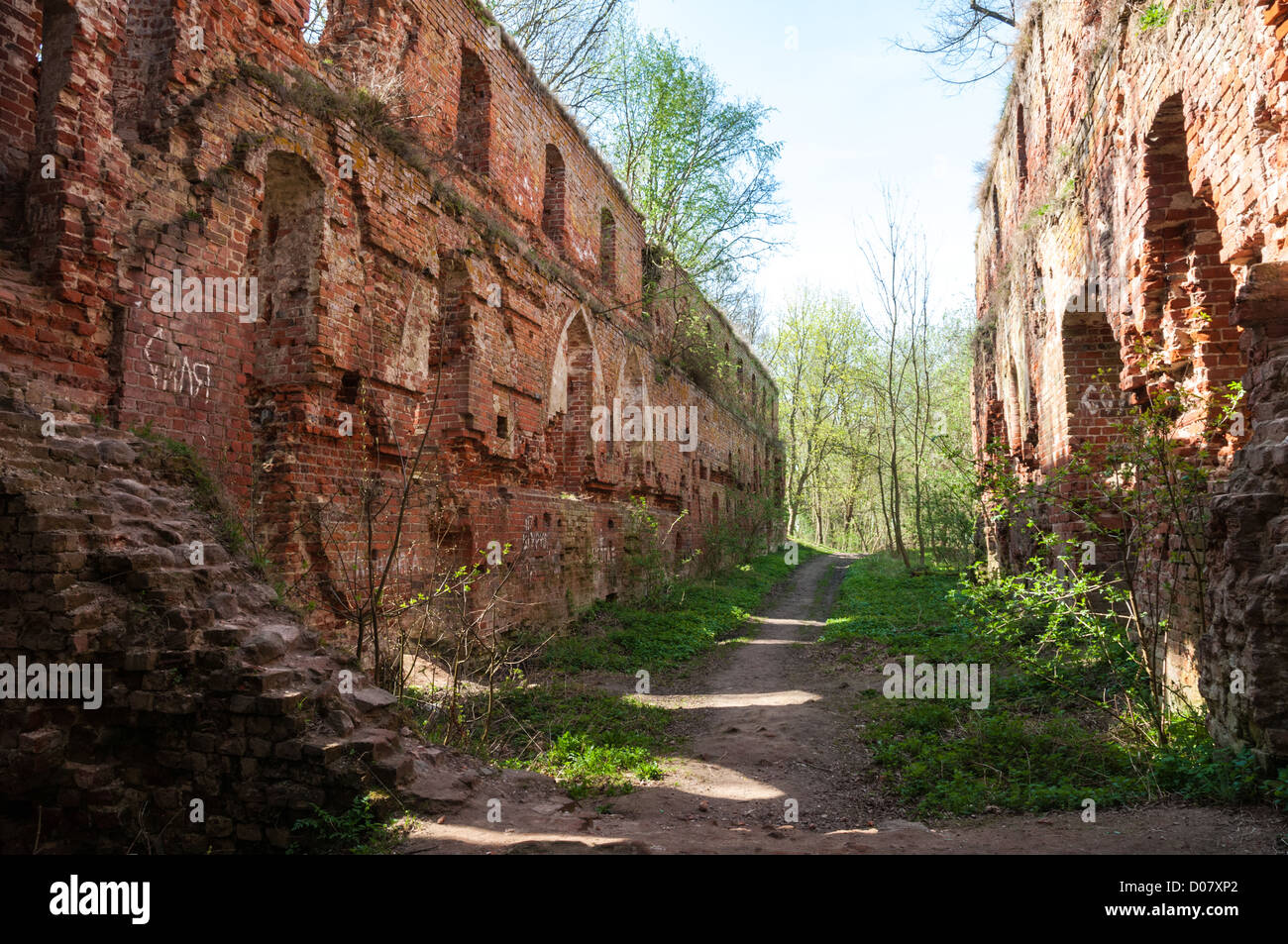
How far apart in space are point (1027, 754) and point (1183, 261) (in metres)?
4.61

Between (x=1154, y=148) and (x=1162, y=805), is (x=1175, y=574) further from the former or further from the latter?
(x=1154, y=148)

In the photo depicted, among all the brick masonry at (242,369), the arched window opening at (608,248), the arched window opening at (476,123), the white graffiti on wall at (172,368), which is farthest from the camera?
the arched window opening at (608,248)

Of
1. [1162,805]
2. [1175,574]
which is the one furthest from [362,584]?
[1175,574]

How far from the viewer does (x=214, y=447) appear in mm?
5844

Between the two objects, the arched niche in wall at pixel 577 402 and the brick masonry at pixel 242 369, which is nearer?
the brick masonry at pixel 242 369

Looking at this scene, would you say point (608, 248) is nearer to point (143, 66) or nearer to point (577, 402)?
point (577, 402)

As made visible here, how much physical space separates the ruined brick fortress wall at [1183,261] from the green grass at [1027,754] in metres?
0.33

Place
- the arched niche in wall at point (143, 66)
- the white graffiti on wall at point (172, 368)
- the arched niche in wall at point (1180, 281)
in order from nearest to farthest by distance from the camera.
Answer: the white graffiti on wall at point (172, 368) < the arched niche in wall at point (143, 66) < the arched niche in wall at point (1180, 281)

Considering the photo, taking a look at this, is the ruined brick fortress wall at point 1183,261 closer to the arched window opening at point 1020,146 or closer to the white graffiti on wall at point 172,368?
the arched window opening at point 1020,146

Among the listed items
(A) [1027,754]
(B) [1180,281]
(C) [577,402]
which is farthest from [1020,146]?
(A) [1027,754]

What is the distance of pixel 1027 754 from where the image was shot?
5.48 meters

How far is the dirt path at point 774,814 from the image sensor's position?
3775 millimetres

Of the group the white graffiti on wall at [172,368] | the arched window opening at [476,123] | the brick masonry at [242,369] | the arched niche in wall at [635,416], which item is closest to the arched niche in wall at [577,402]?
the brick masonry at [242,369]
